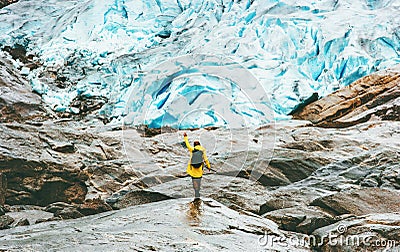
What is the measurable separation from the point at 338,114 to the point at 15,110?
37.6ft

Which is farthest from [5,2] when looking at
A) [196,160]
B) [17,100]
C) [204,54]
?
[196,160]

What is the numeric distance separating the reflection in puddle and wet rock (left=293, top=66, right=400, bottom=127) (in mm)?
8726

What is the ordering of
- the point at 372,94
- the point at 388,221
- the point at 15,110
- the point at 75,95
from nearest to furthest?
the point at 388,221 → the point at 372,94 → the point at 15,110 → the point at 75,95

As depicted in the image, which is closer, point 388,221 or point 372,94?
point 388,221

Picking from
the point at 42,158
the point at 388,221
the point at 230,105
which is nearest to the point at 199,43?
the point at 230,105

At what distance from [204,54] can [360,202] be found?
1002 cm

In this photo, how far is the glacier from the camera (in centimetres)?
1470

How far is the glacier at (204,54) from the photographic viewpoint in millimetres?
14695

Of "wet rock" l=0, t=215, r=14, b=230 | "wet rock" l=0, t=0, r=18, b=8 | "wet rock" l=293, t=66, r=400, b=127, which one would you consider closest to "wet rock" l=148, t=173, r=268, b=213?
"wet rock" l=0, t=215, r=14, b=230

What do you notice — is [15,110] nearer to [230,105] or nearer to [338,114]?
[230,105]

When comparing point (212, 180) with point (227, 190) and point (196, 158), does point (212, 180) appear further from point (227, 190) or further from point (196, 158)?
point (196, 158)

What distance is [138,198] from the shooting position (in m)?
8.66

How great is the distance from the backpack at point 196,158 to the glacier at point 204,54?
7723 mm

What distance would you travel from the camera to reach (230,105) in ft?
47.8
